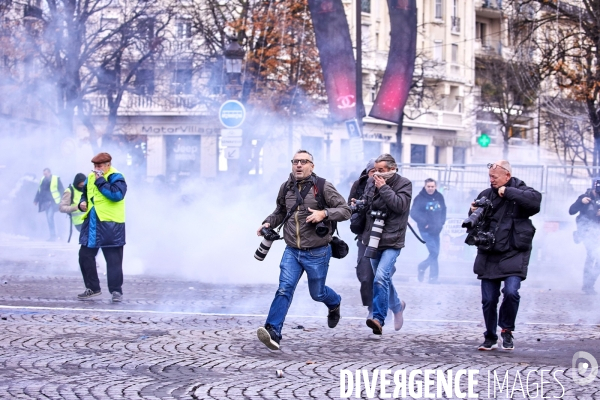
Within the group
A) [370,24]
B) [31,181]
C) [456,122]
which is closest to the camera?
[31,181]

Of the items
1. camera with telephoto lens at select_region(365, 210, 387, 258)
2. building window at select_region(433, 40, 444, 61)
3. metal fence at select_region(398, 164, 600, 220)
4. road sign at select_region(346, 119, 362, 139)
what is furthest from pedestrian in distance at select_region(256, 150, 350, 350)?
building window at select_region(433, 40, 444, 61)

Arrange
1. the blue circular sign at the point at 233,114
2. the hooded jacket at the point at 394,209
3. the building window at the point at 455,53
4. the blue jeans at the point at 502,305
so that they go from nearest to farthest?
the blue jeans at the point at 502,305 < the hooded jacket at the point at 394,209 < the blue circular sign at the point at 233,114 < the building window at the point at 455,53

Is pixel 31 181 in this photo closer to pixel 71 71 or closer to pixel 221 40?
pixel 71 71

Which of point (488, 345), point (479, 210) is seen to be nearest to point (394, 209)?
point (479, 210)

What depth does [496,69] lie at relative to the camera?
3994 centimetres

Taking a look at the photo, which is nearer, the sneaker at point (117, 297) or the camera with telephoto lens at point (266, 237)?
the camera with telephoto lens at point (266, 237)

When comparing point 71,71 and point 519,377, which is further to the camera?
point 71,71

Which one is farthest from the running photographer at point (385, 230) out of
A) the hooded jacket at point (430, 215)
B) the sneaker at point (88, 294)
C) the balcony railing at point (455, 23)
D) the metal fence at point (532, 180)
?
the balcony railing at point (455, 23)

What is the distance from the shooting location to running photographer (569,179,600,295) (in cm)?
1326

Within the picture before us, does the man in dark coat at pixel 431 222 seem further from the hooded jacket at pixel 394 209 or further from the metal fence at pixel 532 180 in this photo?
the hooded jacket at pixel 394 209

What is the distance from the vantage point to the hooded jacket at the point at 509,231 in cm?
746

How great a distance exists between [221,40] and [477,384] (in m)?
22.3

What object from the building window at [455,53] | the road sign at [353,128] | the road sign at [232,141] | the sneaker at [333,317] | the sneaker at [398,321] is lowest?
the sneaker at [398,321]

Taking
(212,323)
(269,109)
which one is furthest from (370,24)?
(212,323)
